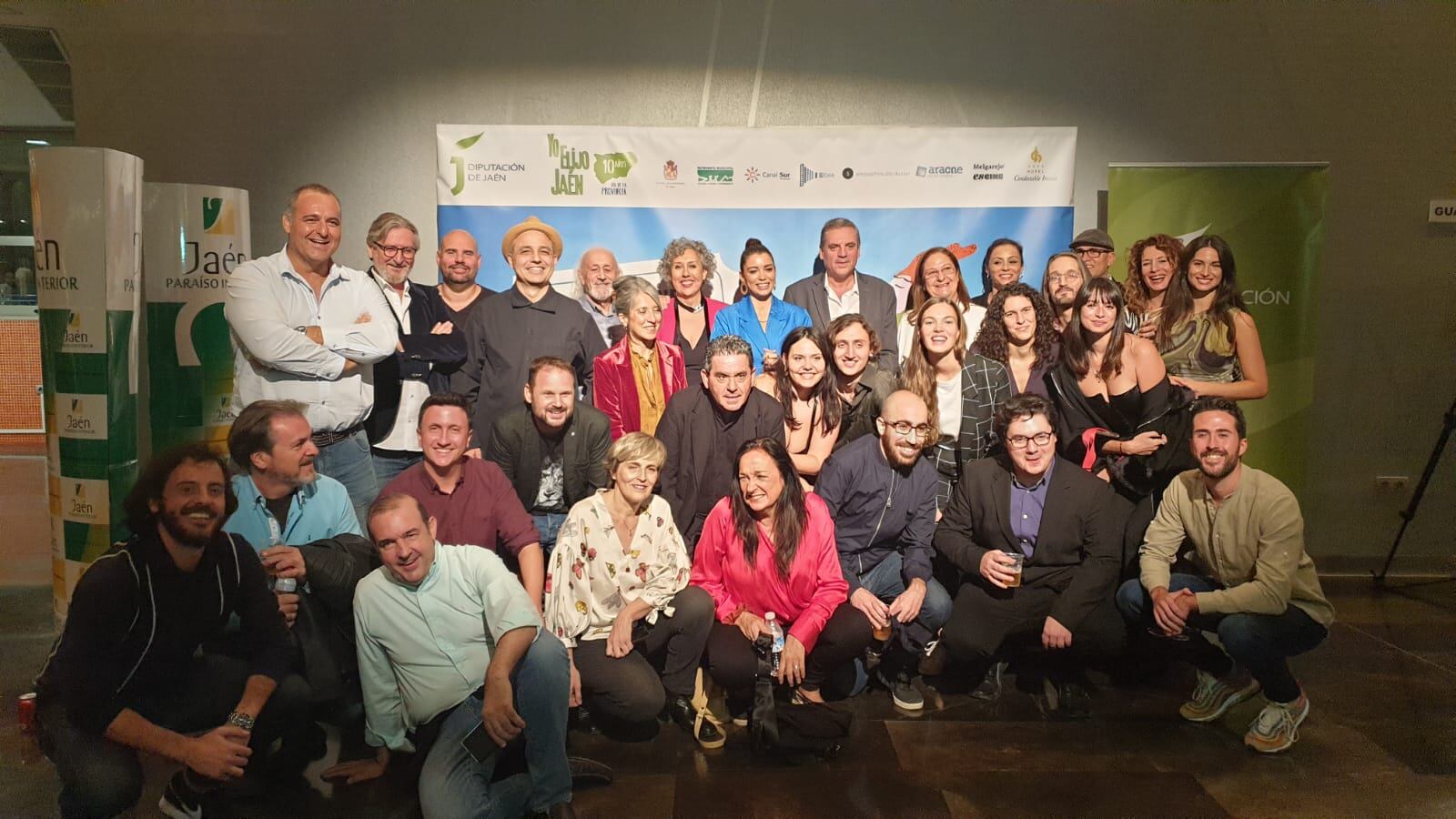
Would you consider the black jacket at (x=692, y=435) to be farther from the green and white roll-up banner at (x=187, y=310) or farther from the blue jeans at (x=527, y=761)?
the green and white roll-up banner at (x=187, y=310)

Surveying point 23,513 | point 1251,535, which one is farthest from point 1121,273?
point 23,513

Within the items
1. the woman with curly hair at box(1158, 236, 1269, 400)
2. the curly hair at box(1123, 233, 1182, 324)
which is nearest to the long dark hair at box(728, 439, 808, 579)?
the woman with curly hair at box(1158, 236, 1269, 400)

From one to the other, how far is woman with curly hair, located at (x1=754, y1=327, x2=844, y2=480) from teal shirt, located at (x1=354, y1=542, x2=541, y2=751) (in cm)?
140

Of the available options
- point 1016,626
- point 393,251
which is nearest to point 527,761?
point 1016,626

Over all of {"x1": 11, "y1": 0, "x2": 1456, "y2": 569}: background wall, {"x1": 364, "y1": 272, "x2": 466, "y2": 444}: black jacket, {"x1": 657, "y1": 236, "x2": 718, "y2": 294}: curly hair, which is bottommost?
{"x1": 364, "y1": 272, "x2": 466, "y2": 444}: black jacket

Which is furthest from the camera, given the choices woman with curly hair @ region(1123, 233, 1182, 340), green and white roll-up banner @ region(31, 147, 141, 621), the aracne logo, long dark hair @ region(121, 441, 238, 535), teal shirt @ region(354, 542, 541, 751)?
woman with curly hair @ region(1123, 233, 1182, 340)

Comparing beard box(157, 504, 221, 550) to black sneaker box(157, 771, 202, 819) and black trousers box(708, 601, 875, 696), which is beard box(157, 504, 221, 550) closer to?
black sneaker box(157, 771, 202, 819)

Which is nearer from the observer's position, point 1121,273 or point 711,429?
point 711,429

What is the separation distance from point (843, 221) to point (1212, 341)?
180cm

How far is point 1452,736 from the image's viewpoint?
318cm

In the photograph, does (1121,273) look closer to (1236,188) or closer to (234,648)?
(1236,188)

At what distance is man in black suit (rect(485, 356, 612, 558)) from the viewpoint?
11.4 feet

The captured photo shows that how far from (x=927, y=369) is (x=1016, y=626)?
1.11 meters

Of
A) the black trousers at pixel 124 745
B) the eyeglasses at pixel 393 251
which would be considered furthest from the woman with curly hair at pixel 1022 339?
the black trousers at pixel 124 745
